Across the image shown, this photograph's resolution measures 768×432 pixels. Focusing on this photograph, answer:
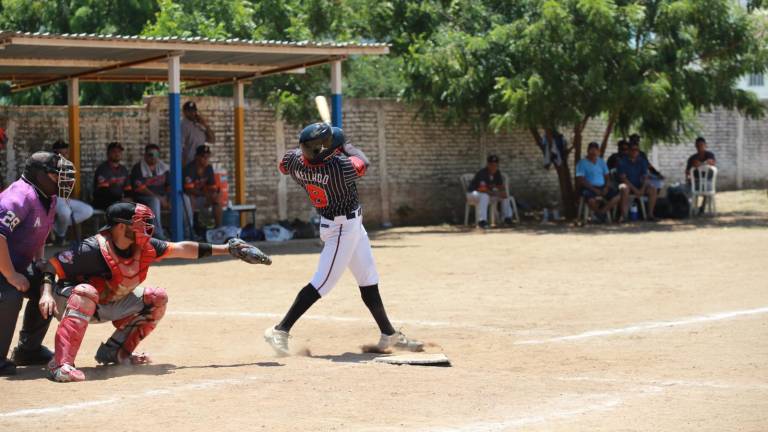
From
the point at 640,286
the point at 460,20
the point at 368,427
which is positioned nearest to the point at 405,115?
the point at 460,20

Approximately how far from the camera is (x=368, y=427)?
20.4ft

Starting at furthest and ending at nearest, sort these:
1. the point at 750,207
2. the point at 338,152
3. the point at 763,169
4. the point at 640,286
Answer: the point at 763,169 → the point at 750,207 → the point at 640,286 → the point at 338,152

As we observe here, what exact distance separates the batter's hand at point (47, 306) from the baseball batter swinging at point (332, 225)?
170cm

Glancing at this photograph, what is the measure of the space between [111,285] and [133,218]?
53 centimetres

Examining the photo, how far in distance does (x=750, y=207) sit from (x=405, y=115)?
8.62 m

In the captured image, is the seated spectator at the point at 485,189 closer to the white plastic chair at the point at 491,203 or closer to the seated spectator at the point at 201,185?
the white plastic chair at the point at 491,203

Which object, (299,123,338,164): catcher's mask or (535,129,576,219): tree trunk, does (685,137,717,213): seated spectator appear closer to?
(535,129,576,219): tree trunk

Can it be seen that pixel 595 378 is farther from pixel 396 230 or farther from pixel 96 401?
pixel 396 230

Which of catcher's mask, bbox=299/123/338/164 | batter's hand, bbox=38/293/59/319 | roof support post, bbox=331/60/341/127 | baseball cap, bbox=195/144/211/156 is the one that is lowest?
batter's hand, bbox=38/293/59/319

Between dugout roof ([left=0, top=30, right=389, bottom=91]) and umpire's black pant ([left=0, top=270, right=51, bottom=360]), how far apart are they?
739 centimetres

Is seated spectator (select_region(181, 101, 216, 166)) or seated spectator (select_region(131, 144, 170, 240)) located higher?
seated spectator (select_region(181, 101, 216, 166))

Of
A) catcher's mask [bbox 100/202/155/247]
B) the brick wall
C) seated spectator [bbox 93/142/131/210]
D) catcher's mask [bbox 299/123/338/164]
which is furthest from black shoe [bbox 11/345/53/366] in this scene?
the brick wall

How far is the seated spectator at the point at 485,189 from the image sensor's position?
22.3 m

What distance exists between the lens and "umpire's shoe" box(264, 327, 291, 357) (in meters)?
8.69
